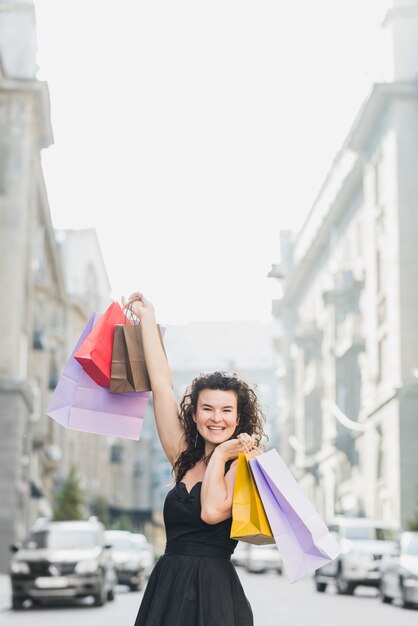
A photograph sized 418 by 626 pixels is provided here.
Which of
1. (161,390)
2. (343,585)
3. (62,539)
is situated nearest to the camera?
(161,390)

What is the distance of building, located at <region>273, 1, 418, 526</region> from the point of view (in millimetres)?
44438

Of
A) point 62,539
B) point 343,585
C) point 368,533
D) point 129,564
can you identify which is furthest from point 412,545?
point 129,564

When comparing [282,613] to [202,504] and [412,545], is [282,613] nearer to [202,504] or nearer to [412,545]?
[412,545]

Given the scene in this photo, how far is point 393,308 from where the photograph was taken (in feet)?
150

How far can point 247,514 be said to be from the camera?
407cm

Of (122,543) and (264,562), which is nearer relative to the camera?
(122,543)

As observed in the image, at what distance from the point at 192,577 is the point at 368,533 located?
26039 mm

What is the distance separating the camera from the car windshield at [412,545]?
23.3 metres

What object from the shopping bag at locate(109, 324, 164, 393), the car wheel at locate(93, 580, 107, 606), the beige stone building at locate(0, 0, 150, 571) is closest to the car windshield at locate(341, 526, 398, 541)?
the car wheel at locate(93, 580, 107, 606)

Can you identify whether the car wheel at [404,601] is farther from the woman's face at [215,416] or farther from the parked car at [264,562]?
the parked car at [264,562]

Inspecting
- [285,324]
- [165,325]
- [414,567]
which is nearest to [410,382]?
[414,567]

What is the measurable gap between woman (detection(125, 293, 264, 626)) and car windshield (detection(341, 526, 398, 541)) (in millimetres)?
25267

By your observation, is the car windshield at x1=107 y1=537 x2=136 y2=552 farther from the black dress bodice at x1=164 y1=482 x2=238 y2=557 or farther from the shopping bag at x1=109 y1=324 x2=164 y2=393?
the black dress bodice at x1=164 y1=482 x2=238 y2=557

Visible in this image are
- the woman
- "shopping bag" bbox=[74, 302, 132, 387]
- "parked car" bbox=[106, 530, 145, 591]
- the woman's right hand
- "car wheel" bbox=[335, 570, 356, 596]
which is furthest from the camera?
"parked car" bbox=[106, 530, 145, 591]
